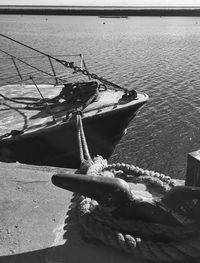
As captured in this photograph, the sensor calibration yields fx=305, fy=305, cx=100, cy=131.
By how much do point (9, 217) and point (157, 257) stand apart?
1894 millimetres

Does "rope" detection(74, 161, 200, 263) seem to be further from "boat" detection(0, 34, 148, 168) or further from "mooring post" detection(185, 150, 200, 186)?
"boat" detection(0, 34, 148, 168)

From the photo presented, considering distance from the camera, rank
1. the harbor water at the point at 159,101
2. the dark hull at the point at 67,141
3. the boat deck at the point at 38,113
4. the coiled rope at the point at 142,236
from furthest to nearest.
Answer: the harbor water at the point at 159,101
the boat deck at the point at 38,113
the dark hull at the point at 67,141
the coiled rope at the point at 142,236

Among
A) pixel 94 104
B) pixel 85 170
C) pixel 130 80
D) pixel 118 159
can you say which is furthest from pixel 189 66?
pixel 85 170

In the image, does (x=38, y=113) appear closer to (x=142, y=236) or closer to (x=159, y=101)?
(x=142, y=236)

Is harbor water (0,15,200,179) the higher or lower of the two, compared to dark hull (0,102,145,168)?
lower

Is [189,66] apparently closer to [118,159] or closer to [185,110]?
[185,110]

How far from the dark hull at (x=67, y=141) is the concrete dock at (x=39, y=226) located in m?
2.91

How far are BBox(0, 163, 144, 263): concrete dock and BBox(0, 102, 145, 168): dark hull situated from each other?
2914 millimetres

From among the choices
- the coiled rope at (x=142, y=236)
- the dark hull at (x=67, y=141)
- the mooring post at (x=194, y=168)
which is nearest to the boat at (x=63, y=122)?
the dark hull at (x=67, y=141)

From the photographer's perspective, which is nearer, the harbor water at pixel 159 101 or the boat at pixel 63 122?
the boat at pixel 63 122

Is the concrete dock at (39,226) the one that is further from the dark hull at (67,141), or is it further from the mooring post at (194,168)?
the dark hull at (67,141)

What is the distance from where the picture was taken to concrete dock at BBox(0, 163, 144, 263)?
3.10 m

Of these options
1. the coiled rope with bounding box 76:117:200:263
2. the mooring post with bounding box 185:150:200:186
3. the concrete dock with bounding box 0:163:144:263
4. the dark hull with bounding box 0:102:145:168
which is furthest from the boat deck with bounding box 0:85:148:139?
the mooring post with bounding box 185:150:200:186

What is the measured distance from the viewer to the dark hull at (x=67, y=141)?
7.54 m
